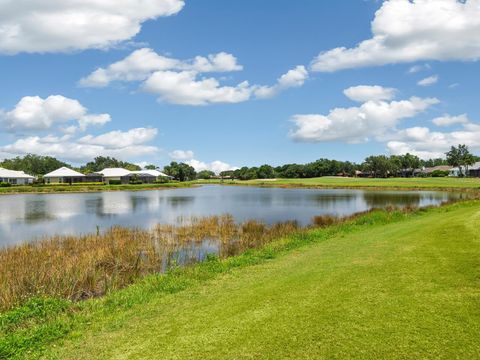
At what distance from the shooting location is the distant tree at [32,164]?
14925 centimetres

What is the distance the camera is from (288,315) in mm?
7746

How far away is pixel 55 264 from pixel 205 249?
27.8 ft

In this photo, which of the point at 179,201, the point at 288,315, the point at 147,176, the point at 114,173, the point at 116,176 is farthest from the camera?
the point at 147,176

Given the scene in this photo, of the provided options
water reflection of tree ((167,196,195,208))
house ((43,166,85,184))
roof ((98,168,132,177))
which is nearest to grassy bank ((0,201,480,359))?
water reflection of tree ((167,196,195,208))

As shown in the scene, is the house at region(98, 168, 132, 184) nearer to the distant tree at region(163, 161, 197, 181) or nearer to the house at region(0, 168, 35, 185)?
the house at region(0, 168, 35, 185)

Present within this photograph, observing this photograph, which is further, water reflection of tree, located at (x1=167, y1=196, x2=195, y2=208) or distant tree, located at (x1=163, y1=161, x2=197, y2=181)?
distant tree, located at (x1=163, y1=161, x2=197, y2=181)

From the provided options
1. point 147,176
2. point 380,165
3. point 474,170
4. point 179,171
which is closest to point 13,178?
point 147,176

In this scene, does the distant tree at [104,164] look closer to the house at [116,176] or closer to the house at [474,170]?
Answer: the house at [116,176]

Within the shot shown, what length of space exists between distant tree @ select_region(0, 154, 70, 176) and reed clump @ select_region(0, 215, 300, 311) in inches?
5720

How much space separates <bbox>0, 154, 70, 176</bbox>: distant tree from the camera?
149 metres

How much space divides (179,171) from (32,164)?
58536mm

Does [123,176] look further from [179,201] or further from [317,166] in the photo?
[317,166]

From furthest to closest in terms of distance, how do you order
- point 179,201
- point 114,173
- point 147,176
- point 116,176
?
point 147,176 → point 114,173 → point 116,176 → point 179,201

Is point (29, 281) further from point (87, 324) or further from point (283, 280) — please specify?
point (283, 280)
